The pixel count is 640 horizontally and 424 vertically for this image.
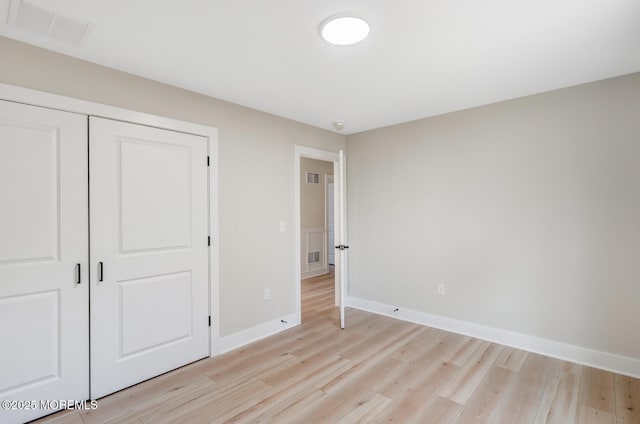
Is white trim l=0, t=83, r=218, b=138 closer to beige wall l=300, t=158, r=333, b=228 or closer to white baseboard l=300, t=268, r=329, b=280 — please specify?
beige wall l=300, t=158, r=333, b=228

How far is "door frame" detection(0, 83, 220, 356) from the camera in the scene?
6.52ft

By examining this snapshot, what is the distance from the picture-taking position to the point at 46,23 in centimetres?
179

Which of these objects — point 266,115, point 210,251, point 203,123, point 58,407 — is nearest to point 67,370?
point 58,407

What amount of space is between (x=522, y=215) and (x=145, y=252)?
346cm

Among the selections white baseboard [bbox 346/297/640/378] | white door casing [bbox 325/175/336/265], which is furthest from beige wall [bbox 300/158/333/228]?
white baseboard [bbox 346/297/640/378]

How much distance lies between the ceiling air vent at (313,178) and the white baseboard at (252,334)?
3246 millimetres

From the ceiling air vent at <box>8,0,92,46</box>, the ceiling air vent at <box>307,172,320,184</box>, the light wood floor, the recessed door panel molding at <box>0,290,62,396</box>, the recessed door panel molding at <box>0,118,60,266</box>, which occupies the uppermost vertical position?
the ceiling air vent at <box>8,0,92,46</box>

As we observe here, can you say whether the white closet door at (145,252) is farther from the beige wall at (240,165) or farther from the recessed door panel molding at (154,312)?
the beige wall at (240,165)

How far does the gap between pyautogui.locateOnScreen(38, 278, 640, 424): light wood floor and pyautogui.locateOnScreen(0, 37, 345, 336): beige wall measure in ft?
1.92

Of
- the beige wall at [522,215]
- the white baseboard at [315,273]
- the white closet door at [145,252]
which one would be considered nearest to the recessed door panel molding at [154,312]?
the white closet door at [145,252]

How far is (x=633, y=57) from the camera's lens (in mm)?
2254

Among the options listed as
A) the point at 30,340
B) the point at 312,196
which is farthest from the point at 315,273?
the point at 30,340

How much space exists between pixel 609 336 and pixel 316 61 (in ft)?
10.8

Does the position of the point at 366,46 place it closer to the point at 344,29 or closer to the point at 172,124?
the point at 344,29
